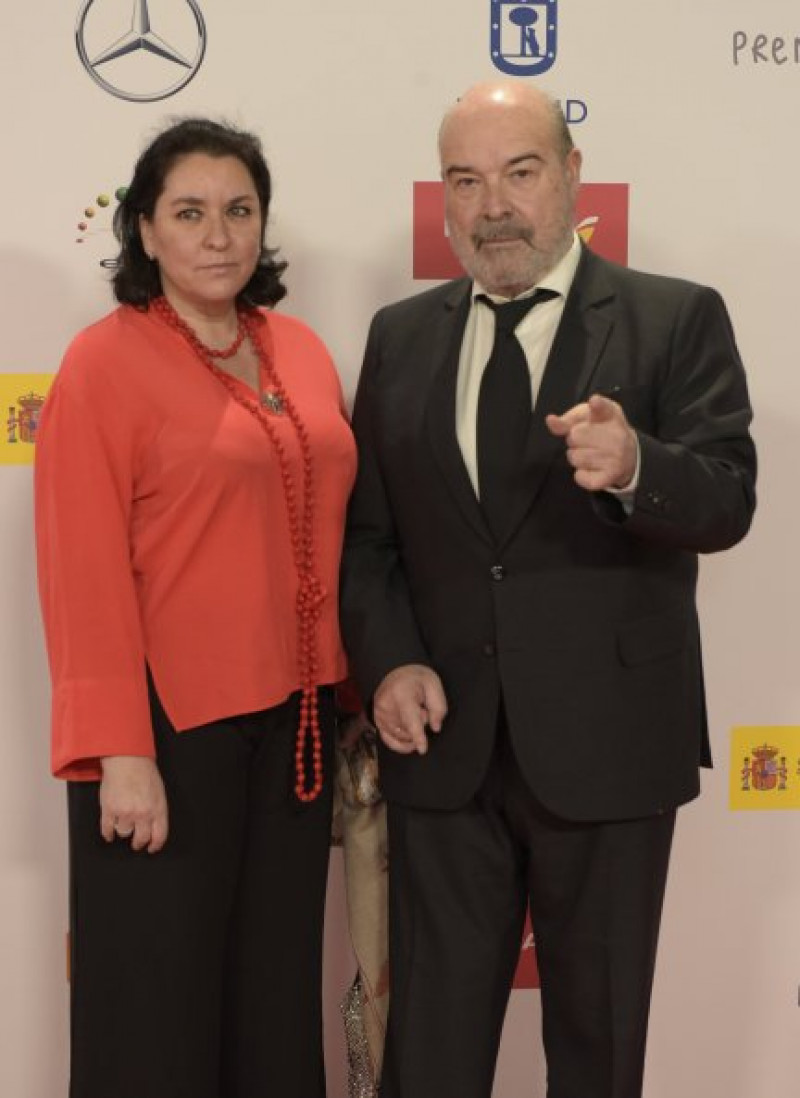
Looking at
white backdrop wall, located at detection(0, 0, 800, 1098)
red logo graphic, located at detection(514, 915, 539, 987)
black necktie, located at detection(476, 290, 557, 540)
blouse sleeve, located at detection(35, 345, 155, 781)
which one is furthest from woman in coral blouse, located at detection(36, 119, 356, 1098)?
red logo graphic, located at detection(514, 915, 539, 987)

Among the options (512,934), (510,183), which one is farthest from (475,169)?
(512,934)

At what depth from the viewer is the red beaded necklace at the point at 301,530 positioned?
6.27 feet

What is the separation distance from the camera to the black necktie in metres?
1.83

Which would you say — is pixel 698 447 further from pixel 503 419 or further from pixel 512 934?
pixel 512 934

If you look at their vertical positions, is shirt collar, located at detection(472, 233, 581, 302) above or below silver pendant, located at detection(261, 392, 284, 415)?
above

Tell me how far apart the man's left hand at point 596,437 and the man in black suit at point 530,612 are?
93mm

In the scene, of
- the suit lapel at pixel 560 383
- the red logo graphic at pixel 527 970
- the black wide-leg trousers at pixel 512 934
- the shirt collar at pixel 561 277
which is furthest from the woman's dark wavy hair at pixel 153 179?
the red logo graphic at pixel 527 970

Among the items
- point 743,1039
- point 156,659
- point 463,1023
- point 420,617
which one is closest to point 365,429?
point 420,617

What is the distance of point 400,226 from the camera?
2389 mm

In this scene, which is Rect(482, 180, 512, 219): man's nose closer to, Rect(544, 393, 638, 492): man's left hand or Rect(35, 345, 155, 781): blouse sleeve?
Rect(544, 393, 638, 492): man's left hand

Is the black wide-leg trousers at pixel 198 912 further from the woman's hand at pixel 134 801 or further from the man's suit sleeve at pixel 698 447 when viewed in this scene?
the man's suit sleeve at pixel 698 447

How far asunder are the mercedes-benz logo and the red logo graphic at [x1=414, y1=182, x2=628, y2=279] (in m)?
0.44

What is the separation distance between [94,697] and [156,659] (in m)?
0.10

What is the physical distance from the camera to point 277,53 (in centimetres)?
231
